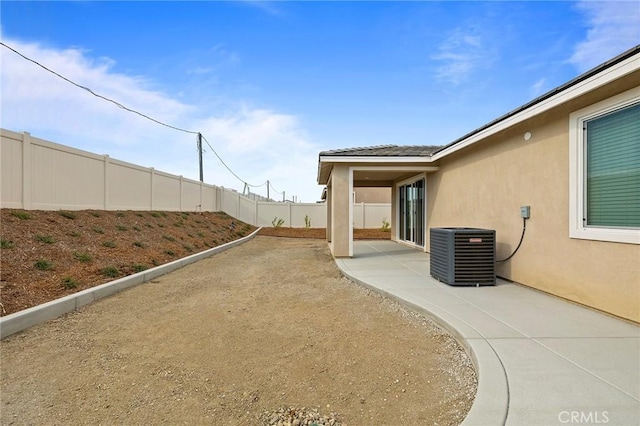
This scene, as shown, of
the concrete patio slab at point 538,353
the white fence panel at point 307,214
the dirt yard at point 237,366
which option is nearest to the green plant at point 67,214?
the dirt yard at point 237,366

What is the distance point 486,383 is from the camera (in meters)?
2.49

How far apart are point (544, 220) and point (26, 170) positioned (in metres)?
11.1


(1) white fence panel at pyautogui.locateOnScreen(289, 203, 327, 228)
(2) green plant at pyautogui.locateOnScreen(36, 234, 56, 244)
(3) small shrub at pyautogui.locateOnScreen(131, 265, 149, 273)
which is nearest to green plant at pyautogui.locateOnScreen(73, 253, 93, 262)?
(2) green plant at pyautogui.locateOnScreen(36, 234, 56, 244)

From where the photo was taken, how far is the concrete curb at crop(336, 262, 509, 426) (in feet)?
6.86

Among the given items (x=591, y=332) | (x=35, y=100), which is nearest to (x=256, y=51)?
(x=35, y=100)

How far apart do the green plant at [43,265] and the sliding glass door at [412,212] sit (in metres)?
10.0

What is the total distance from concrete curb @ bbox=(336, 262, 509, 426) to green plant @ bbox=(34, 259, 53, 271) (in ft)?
21.8

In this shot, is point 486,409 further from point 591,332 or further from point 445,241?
point 445,241

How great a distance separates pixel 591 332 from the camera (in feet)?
11.5

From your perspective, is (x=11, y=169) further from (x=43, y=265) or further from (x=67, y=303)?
(x=67, y=303)

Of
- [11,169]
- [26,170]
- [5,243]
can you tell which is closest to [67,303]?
[5,243]

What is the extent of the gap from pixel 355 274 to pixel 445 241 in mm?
2067

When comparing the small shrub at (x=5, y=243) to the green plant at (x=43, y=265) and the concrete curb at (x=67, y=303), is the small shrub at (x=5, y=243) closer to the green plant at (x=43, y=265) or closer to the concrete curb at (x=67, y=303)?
A: the green plant at (x=43, y=265)

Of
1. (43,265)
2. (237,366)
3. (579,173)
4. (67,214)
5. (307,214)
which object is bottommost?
(237,366)
